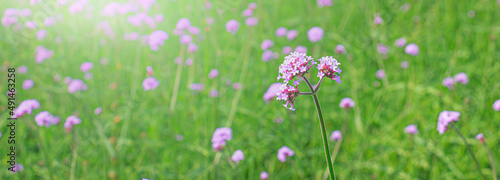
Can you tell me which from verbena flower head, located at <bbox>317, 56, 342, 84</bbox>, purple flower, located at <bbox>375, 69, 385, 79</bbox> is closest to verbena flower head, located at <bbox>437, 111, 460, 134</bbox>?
verbena flower head, located at <bbox>317, 56, 342, 84</bbox>

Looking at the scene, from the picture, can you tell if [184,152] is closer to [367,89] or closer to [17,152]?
[17,152]

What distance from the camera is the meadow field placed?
1810mm

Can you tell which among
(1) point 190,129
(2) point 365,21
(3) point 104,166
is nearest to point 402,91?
(2) point 365,21

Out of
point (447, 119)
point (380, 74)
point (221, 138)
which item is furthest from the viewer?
point (380, 74)

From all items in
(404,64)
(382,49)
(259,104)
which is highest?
(382,49)

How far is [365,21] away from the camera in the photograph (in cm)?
330

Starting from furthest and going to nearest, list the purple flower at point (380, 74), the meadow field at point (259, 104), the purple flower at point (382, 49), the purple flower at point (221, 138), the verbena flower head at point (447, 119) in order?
the purple flower at point (382, 49) → the purple flower at point (380, 74) → the meadow field at point (259, 104) → the purple flower at point (221, 138) → the verbena flower head at point (447, 119)

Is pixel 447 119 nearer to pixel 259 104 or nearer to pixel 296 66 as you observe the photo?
pixel 296 66

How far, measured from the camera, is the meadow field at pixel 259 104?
181 cm

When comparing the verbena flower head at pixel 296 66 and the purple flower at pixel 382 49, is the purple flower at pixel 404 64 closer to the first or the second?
the purple flower at pixel 382 49

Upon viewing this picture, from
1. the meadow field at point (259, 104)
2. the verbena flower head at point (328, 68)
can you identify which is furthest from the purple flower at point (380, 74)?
the verbena flower head at point (328, 68)

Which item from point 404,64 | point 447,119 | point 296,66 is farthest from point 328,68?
point 404,64

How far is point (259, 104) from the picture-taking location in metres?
2.45

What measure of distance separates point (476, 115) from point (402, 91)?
46cm
